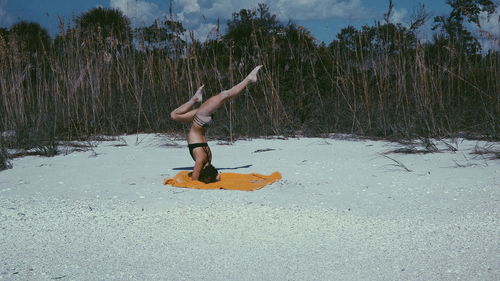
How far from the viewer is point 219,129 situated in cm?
512

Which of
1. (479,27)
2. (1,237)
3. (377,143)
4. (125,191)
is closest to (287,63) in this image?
(377,143)

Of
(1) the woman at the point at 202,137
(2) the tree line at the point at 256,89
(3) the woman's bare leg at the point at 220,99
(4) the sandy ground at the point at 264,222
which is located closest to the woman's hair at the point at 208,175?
(1) the woman at the point at 202,137

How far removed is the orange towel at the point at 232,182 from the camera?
311 cm

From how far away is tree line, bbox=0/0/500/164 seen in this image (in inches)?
196

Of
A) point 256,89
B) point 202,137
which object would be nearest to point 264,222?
point 202,137

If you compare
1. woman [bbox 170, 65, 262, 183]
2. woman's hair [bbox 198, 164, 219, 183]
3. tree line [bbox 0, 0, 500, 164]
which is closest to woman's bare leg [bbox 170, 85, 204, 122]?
woman [bbox 170, 65, 262, 183]

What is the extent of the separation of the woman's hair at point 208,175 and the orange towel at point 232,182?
4 cm

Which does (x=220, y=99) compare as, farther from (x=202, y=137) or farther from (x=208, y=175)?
(x=208, y=175)

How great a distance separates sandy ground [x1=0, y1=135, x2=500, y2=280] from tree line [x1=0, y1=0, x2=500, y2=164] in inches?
47.0

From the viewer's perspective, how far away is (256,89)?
19.5 ft

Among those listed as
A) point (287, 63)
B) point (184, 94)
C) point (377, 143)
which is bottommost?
point (377, 143)

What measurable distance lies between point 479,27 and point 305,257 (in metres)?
3.36

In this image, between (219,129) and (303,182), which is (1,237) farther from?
(219,129)

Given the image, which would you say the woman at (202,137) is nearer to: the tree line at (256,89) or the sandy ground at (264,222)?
Answer: the sandy ground at (264,222)
